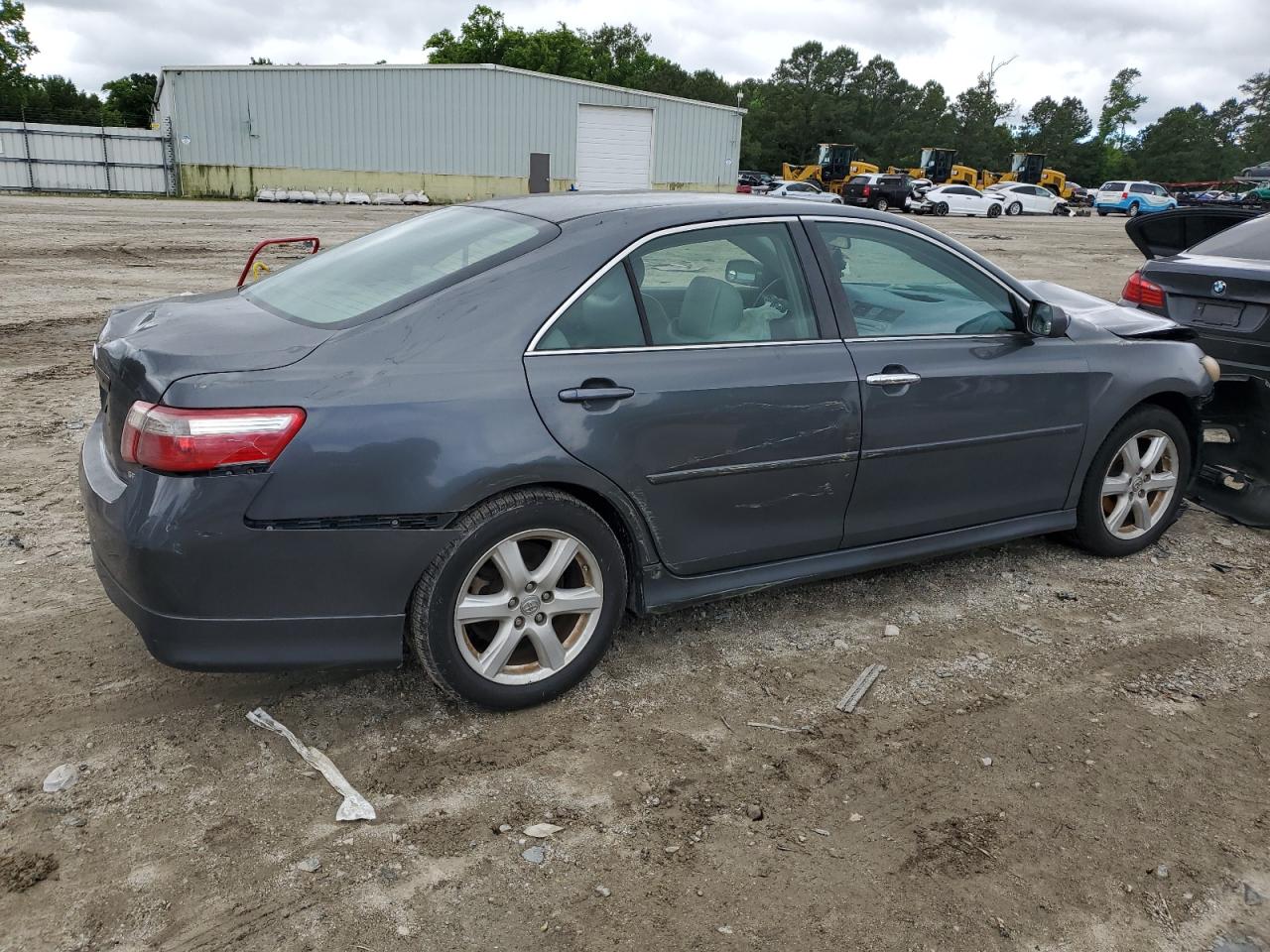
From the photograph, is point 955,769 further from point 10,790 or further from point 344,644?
point 10,790

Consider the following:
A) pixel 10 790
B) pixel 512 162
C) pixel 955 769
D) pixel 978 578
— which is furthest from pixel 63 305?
pixel 512 162

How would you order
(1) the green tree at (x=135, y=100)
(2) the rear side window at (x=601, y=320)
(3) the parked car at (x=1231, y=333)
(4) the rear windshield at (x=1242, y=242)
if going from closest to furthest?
(2) the rear side window at (x=601, y=320), (3) the parked car at (x=1231, y=333), (4) the rear windshield at (x=1242, y=242), (1) the green tree at (x=135, y=100)

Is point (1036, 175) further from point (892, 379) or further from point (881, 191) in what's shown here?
point (892, 379)

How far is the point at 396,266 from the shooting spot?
347cm

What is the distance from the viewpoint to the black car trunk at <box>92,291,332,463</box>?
2789 millimetres

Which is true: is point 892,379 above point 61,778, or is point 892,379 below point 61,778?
above

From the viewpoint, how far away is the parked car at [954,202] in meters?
40.1

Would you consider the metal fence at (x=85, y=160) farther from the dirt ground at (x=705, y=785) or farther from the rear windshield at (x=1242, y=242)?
the rear windshield at (x=1242, y=242)

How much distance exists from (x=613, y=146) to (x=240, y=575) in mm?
41303

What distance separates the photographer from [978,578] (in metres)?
4.50

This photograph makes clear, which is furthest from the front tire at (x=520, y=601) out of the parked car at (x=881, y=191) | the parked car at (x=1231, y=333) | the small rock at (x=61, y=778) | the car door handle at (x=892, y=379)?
the parked car at (x=881, y=191)

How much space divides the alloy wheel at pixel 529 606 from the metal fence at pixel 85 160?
38.0 meters

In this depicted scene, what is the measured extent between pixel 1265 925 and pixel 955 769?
0.84m

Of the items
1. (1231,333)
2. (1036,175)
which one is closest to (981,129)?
(1036,175)
